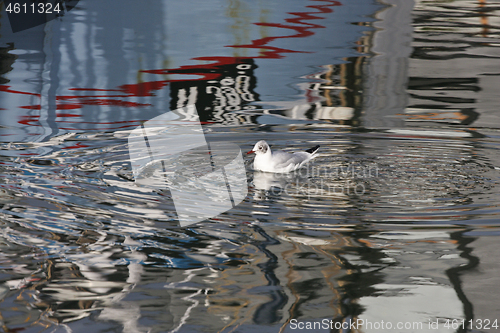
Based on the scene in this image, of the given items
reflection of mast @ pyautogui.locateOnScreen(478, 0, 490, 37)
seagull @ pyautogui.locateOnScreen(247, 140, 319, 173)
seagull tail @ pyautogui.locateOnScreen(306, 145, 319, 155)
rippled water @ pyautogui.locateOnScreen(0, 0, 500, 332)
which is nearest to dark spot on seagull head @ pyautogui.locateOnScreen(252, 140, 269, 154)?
seagull @ pyautogui.locateOnScreen(247, 140, 319, 173)

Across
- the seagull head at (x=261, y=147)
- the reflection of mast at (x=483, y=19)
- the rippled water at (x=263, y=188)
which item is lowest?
the rippled water at (x=263, y=188)

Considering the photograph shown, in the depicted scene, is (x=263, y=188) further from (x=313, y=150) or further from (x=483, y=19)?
(x=483, y=19)

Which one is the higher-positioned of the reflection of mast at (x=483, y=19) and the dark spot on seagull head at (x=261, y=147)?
the reflection of mast at (x=483, y=19)

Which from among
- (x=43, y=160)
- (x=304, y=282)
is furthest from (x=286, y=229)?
(x=43, y=160)

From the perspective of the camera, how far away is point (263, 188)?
712 centimetres

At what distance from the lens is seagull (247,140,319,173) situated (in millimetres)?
7758

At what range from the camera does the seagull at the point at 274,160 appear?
7758mm

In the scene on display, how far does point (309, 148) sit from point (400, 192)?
2122 mm

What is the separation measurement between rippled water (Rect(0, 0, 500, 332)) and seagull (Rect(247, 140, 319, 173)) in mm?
97

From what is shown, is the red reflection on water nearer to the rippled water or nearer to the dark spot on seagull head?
the rippled water

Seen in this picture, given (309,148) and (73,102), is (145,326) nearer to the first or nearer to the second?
(309,148)

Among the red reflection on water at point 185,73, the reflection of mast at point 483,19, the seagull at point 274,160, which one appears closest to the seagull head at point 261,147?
the seagull at point 274,160

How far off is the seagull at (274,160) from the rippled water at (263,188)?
0.32 ft

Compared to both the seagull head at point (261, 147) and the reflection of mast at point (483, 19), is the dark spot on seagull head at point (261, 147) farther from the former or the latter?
the reflection of mast at point (483, 19)
